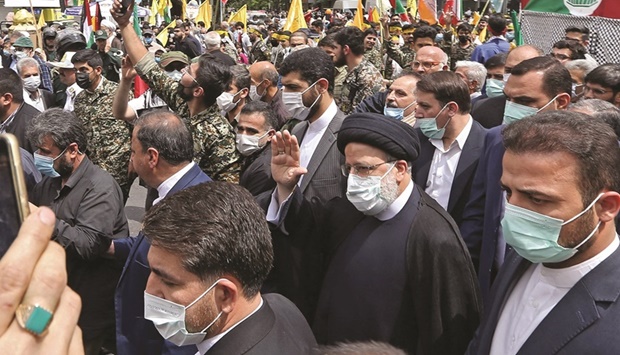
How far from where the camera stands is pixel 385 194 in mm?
2924

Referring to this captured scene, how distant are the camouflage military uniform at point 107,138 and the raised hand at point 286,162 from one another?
3023 millimetres

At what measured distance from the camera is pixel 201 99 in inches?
193

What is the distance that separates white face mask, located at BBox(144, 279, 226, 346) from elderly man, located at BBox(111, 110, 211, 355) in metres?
0.75

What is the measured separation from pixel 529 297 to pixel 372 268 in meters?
0.76

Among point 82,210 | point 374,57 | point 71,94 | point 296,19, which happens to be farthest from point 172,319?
point 296,19

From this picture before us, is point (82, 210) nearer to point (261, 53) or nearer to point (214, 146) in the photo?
point (214, 146)

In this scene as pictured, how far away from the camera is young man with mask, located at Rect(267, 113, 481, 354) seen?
8.92 ft

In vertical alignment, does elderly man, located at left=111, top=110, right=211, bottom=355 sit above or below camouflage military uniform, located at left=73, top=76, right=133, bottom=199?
above

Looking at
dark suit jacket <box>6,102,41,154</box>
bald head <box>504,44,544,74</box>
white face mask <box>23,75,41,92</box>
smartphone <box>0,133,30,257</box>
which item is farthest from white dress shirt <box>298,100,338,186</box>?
white face mask <box>23,75,41,92</box>

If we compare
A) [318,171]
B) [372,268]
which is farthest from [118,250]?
[372,268]

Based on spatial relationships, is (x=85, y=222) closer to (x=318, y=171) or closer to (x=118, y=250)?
(x=118, y=250)

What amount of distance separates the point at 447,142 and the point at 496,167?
1.96ft

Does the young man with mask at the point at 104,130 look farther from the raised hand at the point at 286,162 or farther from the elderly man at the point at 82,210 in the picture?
the raised hand at the point at 286,162

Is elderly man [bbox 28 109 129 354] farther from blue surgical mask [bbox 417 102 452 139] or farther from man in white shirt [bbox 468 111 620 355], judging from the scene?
man in white shirt [bbox 468 111 620 355]
